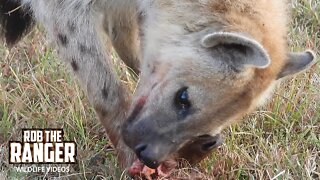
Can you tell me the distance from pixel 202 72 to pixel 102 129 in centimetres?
109

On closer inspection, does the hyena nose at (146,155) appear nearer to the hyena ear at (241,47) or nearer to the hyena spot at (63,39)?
the hyena ear at (241,47)

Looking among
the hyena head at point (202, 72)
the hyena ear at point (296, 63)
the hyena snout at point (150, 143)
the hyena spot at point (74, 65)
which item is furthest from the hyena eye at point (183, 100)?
the hyena spot at point (74, 65)

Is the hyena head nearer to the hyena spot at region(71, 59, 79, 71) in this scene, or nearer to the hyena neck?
the hyena neck

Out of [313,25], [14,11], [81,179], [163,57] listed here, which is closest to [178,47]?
[163,57]

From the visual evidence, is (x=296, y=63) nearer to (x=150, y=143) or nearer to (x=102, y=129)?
(x=150, y=143)

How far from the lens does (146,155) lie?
12.2 ft

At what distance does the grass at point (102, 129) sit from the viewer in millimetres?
4156

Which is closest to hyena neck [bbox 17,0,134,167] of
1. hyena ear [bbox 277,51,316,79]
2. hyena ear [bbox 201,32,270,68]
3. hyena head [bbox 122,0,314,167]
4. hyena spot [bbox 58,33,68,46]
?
hyena spot [bbox 58,33,68,46]

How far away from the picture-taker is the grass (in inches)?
164

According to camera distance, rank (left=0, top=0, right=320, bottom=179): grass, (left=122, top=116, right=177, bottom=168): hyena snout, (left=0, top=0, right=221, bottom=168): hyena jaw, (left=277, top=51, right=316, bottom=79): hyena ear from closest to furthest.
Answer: (left=122, top=116, right=177, bottom=168): hyena snout < (left=277, top=51, right=316, bottom=79): hyena ear < (left=0, top=0, right=221, bottom=168): hyena jaw < (left=0, top=0, right=320, bottom=179): grass

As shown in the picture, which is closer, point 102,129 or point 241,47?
point 241,47

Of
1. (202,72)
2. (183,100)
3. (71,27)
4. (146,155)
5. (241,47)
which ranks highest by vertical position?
(71,27)

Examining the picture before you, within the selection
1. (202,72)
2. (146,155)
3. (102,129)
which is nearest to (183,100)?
(202,72)

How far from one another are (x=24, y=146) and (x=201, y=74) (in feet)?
3.85
